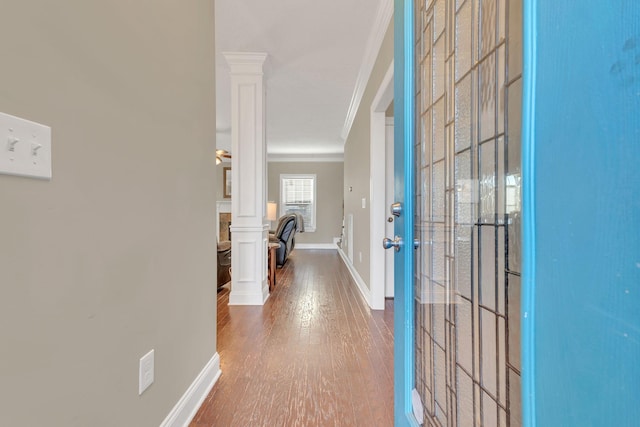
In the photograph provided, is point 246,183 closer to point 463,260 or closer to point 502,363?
point 463,260

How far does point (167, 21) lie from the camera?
1147 millimetres

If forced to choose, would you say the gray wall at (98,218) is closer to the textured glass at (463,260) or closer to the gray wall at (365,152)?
the textured glass at (463,260)

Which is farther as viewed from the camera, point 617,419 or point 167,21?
point 167,21

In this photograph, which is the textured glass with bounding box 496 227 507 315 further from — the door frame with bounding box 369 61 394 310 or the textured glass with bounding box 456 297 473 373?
the door frame with bounding box 369 61 394 310

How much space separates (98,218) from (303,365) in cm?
146

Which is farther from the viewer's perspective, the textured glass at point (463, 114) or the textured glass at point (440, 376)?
the textured glass at point (440, 376)

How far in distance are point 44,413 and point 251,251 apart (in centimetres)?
239

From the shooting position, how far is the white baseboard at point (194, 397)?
119cm

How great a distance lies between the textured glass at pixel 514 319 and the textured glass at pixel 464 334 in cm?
16

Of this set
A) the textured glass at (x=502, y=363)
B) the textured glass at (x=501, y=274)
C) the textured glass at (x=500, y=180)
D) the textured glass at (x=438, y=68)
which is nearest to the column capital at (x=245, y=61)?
the textured glass at (x=438, y=68)

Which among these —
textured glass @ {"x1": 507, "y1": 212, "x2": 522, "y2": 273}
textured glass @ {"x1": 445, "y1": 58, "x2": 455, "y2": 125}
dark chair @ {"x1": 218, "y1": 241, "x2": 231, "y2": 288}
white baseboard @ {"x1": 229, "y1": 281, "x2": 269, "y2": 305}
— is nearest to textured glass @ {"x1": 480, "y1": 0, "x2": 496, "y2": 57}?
textured glass @ {"x1": 445, "y1": 58, "x2": 455, "y2": 125}

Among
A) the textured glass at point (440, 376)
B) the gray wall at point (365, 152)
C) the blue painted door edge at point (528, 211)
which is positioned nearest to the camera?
the blue painted door edge at point (528, 211)

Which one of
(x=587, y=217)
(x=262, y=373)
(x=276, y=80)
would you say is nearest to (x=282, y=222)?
(x=276, y=80)

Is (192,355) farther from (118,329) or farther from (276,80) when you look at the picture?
(276,80)
